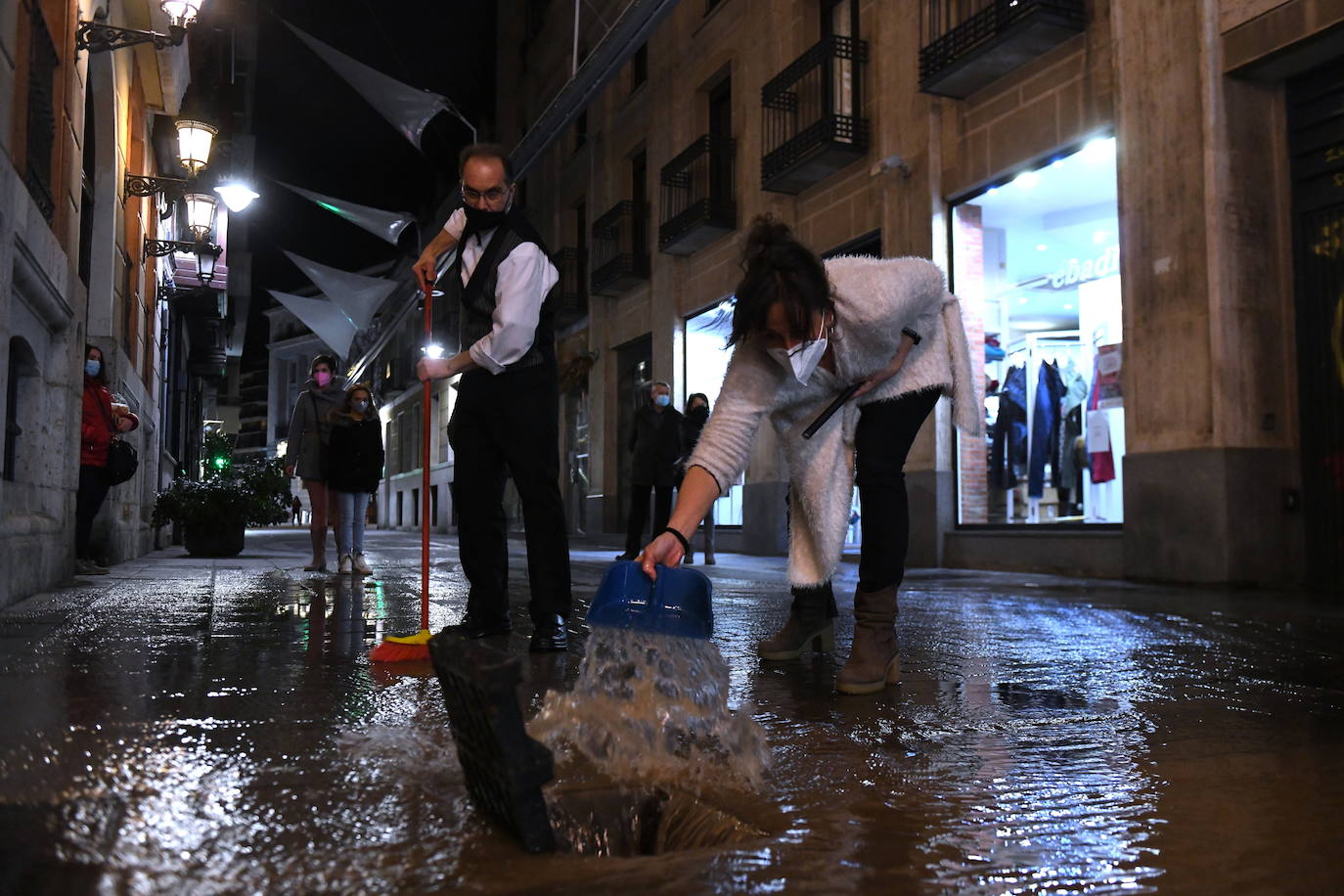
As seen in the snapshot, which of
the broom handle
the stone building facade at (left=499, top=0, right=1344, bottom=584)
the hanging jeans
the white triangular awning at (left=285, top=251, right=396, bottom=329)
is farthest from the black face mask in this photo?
the white triangular awning at (left=285, top=251, right=396, bottom=329)

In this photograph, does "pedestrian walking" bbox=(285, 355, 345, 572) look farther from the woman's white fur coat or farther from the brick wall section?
the brick wall section

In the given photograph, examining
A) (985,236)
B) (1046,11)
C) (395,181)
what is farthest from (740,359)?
(395,181)

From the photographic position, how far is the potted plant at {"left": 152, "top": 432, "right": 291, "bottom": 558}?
38.4 ft

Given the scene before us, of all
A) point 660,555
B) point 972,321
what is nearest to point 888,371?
point 660,555

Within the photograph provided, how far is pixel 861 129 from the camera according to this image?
1207cm

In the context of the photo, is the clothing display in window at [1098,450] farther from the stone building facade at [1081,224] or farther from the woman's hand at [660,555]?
the woman's hand at [660,555]

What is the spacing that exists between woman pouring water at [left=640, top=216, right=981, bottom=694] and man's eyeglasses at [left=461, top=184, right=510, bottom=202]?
1229 mm

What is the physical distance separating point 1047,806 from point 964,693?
117 centimetres

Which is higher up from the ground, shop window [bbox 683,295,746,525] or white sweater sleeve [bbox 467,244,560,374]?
shop window [bbox 683,295,746,525]

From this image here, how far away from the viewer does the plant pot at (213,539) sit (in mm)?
11766

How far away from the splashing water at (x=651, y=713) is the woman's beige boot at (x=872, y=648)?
0.66 metres

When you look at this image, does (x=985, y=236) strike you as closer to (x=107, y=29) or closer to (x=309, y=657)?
(x=107, y=29)

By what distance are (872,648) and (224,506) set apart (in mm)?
10467

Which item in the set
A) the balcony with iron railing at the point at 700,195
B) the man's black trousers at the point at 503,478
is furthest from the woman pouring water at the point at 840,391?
the balcony with iron railing at the point at 700,195
